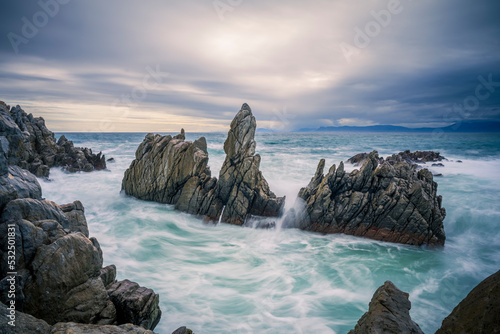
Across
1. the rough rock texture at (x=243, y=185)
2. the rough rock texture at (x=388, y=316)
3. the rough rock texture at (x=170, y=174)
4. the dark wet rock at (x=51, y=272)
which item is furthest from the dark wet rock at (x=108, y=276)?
the rough rock texture at (x=170, y=174)

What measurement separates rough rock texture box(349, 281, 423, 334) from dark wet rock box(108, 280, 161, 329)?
5658mm

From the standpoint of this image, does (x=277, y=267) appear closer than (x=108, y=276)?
No

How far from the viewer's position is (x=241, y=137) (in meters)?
19.7

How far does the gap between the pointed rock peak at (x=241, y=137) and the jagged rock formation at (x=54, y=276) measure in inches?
522

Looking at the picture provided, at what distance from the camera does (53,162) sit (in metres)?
28.9

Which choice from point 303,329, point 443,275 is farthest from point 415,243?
point 303,329

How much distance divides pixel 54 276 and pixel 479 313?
8.52 metres

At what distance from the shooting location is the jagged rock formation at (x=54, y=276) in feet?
19.1

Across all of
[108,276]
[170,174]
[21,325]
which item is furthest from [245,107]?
[21,325]

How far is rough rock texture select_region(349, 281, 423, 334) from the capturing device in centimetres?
467

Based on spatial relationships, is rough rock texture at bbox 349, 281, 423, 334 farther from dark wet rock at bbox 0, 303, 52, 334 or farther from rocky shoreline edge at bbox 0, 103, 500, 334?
dark wet rock at bbox 0, 303, 52, 334

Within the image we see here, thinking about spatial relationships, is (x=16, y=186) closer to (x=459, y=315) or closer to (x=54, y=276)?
(x=54, y=276)

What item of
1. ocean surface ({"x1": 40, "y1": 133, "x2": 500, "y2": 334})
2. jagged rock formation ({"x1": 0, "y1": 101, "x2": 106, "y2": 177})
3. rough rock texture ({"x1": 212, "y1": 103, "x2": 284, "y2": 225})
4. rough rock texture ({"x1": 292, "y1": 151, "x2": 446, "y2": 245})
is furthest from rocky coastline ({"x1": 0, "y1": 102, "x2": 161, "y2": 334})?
jagged rock formation ({"x1": 0, "y1": 101, "x2": 106, "y2": 177})

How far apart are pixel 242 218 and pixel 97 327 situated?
42.5 ft
